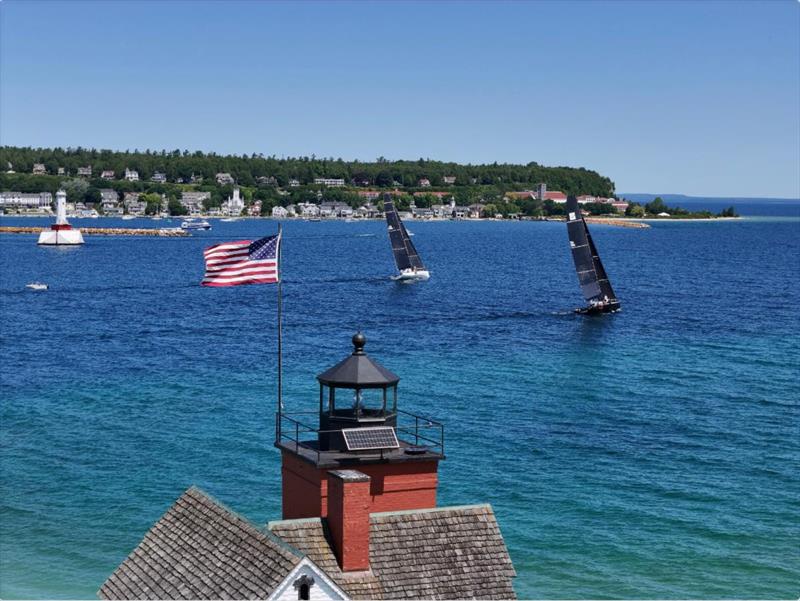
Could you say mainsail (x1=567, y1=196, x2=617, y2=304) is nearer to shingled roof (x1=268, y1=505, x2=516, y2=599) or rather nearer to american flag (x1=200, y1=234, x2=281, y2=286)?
american flag (x1=200, y1=234, x2=281, y2=286)

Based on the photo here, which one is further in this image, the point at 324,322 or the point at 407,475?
the point at 324,322

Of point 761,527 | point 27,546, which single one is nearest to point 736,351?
point 761,527

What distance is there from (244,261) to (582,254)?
8081 cm

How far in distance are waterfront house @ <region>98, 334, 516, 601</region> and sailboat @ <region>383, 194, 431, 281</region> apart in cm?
11225

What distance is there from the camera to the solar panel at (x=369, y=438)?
72.4ft

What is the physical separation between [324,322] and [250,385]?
30736mm

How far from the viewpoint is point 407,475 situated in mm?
22125

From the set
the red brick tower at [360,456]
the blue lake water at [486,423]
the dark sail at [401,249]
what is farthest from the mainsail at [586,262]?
the red brick tower at [360,456]

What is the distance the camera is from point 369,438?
73.4 ft

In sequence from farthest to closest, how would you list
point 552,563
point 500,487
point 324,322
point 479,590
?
point 324,322 → point 500,487 → point 552,563 → point 479,590

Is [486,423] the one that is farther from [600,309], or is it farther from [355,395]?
[600,309]

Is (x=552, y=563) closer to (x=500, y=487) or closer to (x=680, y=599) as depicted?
(x=680, y=599)

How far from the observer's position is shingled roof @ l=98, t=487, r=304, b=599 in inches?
701

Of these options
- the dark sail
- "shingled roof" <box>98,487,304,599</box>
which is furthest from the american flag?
the dark sail
